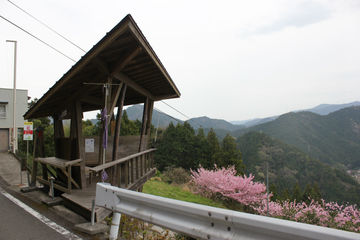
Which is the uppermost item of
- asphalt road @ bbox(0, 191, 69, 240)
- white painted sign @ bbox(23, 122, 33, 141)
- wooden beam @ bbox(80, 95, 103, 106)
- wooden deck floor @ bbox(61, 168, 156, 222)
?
wooden beam @ bbox(80, 95, 103, 106)

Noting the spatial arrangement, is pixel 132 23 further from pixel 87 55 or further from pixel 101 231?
pixel 101 231

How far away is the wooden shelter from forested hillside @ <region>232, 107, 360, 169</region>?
128m

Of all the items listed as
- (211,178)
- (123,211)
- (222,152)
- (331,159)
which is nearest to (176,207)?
(123,211)

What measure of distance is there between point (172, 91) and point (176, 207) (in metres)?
8.15

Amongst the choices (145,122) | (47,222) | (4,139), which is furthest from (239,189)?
(4,139)

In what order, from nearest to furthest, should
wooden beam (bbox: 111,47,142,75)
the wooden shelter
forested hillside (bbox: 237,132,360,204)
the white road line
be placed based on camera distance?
the white road line → the wooden shelter → wooden beam (bbox: 111,47,142,75) → forested hillside (bbox: 237,132,360,204)

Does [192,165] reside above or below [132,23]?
below

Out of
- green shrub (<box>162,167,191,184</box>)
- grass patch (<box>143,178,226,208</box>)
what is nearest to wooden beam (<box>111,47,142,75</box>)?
grass patch (<box>143,178,226,208</box>)

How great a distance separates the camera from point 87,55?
16.7ft

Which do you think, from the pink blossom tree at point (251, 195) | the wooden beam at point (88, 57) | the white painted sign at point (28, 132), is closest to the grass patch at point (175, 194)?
the pink blossom tree at point (251, 195)

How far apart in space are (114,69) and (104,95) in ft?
2.43

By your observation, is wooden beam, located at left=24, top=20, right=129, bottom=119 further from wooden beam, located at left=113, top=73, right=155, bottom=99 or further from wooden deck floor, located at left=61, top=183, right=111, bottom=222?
wooden deck floor, located at left=61, top=183, right=111, bottom=222

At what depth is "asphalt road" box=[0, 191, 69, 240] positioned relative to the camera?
147 inches

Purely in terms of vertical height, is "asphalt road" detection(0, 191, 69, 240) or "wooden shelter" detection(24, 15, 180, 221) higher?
"wooden shelter" detection(24, 15, 180, 221)
